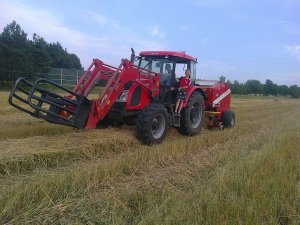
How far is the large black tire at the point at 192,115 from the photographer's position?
1036cm

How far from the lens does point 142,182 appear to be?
570 centimetres

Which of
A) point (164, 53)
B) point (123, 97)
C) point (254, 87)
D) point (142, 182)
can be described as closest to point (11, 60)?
point (164, 53)

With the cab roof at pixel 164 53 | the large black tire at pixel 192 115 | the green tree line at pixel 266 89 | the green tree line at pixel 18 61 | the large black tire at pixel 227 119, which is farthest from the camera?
the green tree line at pixel 266 89

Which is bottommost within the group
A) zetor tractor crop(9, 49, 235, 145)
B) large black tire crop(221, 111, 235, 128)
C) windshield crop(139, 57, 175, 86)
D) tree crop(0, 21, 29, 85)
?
large black tire crop(221, 111, 235, 128)

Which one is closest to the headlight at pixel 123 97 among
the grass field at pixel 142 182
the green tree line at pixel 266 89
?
the grass field at pixel 142 182

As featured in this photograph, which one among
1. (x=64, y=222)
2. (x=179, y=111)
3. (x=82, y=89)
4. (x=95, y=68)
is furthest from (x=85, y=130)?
(x=64, y=222)

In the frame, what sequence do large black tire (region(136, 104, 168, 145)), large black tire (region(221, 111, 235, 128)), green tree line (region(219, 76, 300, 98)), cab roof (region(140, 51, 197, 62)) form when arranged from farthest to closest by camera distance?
1. green tree line (region(219, 76, 300, 98))
2. large black tire (region(221, 111, 235, 128))
3. cab roof (region(140, 51, 197, 62))
4. large black tire (region(136, 104, 168, 145))

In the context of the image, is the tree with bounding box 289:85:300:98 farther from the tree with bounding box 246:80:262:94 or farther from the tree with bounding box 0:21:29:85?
the tree with bounding box 0:21:29:85

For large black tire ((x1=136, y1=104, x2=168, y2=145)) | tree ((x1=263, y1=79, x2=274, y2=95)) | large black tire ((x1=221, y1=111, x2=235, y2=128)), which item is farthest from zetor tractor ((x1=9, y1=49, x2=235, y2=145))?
tree ((x1=263, y1=79, x2=274, y2=95))

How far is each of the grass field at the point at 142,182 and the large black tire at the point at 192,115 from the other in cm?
130

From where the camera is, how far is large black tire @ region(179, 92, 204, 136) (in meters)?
10.4

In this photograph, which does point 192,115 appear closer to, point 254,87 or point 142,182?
point 142,182

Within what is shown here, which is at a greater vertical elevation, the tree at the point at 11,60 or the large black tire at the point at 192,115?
the tree at the point at 11,60

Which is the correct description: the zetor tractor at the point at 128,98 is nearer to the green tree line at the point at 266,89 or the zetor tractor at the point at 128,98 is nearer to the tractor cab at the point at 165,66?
the tractor cab at the point at 165,66
